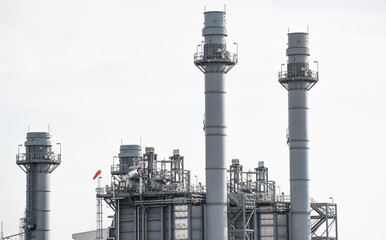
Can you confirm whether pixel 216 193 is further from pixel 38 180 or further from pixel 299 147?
pixel 38 180

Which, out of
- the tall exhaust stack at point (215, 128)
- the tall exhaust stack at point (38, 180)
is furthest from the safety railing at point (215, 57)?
the tall exhaust stack at point (38, 180)

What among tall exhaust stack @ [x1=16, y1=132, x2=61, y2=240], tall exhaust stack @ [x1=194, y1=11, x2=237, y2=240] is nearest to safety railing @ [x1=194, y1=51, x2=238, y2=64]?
tall exhaust stack @ [x1=194, y1=11, x2=237, y2=240]

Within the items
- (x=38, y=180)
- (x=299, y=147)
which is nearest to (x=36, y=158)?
(x=38, y=180)

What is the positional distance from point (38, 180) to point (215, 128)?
31.2 m

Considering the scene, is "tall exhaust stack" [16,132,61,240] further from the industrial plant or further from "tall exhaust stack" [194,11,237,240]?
"tall exhaust stack" [194,11,237,240]

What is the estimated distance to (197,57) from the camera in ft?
327

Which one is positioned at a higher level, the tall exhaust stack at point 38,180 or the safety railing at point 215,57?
the safety railing at point 215,57

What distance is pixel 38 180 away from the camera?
120188mm

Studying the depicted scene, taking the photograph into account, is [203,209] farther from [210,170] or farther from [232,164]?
[232,164]

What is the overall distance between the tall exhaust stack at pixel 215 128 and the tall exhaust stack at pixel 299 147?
12.0 metres

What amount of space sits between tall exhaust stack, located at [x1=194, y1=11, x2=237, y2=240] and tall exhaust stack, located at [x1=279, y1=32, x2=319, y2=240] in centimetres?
1197

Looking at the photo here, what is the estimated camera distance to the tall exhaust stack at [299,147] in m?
108

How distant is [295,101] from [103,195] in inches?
918

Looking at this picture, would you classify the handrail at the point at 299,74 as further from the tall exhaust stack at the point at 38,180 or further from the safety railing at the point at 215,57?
the tall exhaust stack at the point at 38,180
